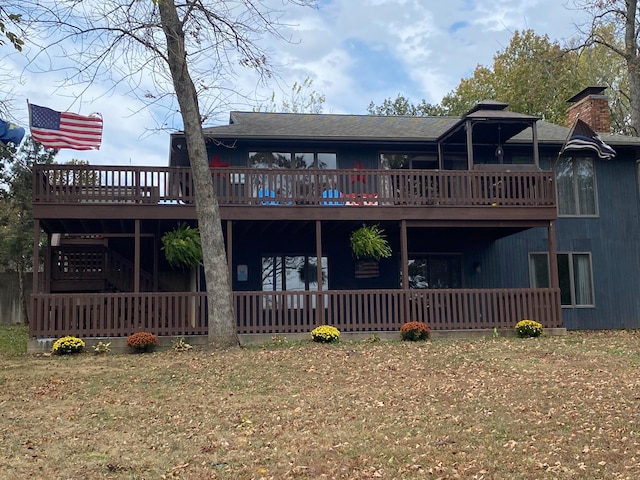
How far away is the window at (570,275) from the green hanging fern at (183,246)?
9355 millimetres

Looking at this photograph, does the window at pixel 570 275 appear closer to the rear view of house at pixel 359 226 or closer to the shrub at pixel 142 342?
the rear view of house at pixel 359 226

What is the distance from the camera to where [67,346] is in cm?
1351

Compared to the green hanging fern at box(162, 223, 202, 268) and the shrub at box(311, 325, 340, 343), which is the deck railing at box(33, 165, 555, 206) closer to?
the green hanging fern at box(162, 223, 202, 268)

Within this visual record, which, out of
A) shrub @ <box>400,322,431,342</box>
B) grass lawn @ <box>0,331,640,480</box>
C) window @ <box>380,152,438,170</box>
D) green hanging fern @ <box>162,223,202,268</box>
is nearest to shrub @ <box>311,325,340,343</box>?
shrub @ <box>400,322,431,342</box>

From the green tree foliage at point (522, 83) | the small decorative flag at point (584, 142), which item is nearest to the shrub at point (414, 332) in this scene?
the small decorative flag at point (584, 142)

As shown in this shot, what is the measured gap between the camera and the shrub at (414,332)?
14.6 metres

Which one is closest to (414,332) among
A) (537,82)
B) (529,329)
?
(529,329)

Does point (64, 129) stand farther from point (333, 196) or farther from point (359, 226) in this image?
point (359, 226)

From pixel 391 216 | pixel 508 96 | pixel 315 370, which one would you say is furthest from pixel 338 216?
pixel 508 96

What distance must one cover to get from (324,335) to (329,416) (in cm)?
623

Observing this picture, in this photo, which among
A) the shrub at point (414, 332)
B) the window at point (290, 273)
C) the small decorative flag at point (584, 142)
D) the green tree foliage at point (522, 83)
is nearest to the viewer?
the shrub at point (414, 332)

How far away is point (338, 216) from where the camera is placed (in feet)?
50.6

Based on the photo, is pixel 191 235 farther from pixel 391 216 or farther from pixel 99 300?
pixel 391 216

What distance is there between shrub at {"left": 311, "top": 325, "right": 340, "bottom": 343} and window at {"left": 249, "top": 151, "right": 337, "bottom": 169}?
17.6 ft
